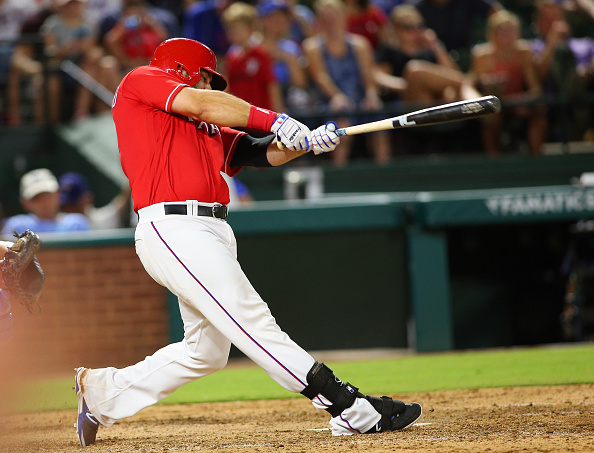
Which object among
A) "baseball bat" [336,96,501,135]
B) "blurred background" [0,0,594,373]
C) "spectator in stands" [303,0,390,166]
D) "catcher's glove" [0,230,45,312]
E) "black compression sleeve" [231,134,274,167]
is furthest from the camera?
"spectator in stands" [303,0,390,166]

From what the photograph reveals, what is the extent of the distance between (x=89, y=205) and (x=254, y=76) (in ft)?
6.87

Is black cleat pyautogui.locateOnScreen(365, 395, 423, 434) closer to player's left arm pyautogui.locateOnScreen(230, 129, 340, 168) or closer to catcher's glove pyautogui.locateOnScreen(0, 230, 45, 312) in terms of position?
player's left arm pyautogui.locateOnScreen(230, 129, 340, 168)

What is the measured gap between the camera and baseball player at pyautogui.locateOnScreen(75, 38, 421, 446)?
3.50 meters

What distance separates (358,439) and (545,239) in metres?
5.16

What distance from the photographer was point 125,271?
279 inches

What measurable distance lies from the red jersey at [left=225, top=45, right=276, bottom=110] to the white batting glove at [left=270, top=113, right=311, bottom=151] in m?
4.77

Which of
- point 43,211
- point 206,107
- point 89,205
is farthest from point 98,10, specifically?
point 206,107

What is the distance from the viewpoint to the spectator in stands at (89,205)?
7711mm

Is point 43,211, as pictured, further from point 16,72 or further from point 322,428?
point 322,428

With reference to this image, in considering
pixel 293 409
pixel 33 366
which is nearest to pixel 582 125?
pixel 293 409

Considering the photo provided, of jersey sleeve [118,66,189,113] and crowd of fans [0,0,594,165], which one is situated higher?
crowd of fans [0,0,594,165]

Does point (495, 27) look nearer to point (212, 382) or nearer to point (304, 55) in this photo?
point (304, 55)

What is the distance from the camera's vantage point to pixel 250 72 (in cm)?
834

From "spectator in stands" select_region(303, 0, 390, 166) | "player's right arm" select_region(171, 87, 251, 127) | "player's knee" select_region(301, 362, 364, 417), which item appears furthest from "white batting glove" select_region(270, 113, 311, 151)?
"spectator in stands" select_region(303, 0, 390, 166)
